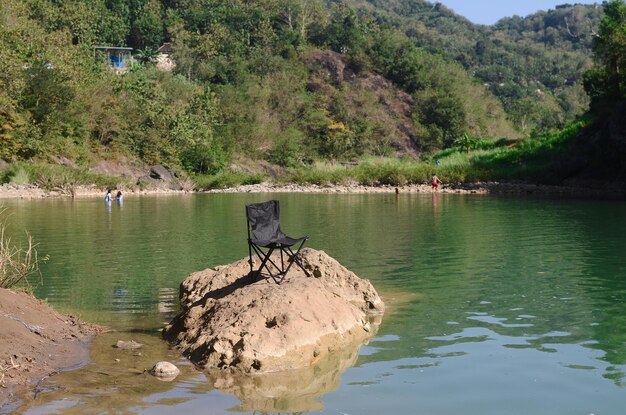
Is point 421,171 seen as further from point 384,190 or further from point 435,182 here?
point 435,182

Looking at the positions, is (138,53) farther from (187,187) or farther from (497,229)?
(497,229)

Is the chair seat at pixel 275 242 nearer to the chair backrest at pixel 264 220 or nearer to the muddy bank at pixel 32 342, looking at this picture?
the chair backrest at pixel 264 220

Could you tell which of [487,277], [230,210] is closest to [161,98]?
[230,210]

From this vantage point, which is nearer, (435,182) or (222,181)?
(435,182)

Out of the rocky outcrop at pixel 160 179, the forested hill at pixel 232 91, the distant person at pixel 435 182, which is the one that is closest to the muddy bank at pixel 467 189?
the distant person at pixel 435 182

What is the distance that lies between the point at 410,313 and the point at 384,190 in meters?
38.2

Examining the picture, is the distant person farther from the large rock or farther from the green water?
the large rock

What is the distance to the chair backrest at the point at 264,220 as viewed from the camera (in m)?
9.84

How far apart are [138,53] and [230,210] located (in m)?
56.9

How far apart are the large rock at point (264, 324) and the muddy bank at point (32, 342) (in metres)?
1.09

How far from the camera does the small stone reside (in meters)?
7.66

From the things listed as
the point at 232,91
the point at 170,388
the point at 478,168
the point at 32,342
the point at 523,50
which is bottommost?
the point at 170,388

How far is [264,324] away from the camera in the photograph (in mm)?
8297

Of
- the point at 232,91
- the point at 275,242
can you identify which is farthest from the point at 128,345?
the point at 232,91
